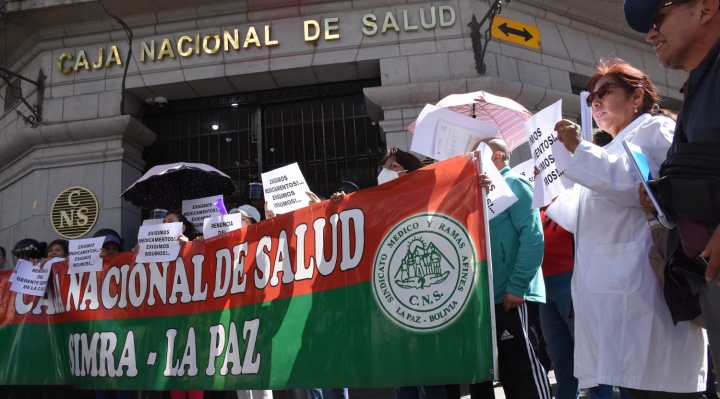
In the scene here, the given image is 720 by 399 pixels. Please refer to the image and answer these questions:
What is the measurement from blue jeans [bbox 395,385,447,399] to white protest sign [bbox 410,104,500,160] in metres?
1.70

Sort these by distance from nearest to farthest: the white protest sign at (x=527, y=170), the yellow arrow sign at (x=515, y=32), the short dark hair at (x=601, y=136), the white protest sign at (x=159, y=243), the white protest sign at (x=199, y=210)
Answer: the short dark hair at (x=601, y=136), the white protest sign at (x=527, y=170), the white protest sign at (x=159, y=243), the white protest sign at (x=199, y=210), the yellow arrow sign at (x=515, y=32)

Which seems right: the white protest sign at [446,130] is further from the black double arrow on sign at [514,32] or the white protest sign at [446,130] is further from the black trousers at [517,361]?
the black double arrow on sign at [514,32]

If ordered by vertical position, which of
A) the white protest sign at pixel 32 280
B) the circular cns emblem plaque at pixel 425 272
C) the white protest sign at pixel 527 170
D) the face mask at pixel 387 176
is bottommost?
the circular cns emblem plaque at pixel 425 272

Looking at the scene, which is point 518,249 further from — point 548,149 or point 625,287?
point 625,287

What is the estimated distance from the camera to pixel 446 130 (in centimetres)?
436

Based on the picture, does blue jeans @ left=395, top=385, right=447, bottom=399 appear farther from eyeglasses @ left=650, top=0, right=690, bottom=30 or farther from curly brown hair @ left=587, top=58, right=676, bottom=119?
eyeglasses @ left=650, top=0, right=690, bottom=30

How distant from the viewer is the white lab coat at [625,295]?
2238 mm

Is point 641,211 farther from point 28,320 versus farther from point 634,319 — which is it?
point 28,320

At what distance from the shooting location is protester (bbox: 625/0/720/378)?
5.77ft

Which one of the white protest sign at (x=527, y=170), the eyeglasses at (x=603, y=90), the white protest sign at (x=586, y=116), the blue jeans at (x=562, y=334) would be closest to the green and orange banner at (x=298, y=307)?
the white protest sign at (x=586, y=116)

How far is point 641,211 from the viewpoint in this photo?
238 centimetres

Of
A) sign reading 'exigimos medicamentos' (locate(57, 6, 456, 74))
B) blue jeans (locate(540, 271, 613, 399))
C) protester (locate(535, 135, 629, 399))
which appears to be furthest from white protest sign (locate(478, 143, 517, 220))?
sign reading 'exigimos medicamentos' (locate(57, 6, 456, 74))

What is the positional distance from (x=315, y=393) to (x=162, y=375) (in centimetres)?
123

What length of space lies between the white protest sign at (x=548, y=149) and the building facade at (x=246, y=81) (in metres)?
4.30
